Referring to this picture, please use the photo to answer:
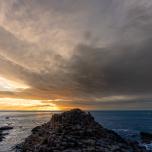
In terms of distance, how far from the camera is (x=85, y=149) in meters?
41.2

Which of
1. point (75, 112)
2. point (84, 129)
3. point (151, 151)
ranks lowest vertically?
point (151, 151)

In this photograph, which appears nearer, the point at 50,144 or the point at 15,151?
the point at 50,144

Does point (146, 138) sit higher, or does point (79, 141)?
point (146, 138)

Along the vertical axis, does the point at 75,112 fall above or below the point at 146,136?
above

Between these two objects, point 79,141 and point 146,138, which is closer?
point 79,141

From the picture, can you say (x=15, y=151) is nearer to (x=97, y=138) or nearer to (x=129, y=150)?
(x=97, y=138)

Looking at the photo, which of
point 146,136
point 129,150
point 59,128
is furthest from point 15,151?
point 146,136

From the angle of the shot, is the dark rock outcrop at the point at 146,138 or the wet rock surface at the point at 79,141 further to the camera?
the dark rock outcrop at the point at 146,138

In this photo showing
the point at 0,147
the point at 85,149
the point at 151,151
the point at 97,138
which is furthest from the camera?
the point at 0,147

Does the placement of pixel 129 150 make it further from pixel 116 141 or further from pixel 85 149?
pixel 85 149

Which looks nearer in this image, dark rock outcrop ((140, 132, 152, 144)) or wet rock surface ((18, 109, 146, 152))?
wet rock surface ((18, 109, 146, 152))

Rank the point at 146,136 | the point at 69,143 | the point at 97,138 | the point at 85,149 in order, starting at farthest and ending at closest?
the point at 146,136, the point at 97,138, the point at 69,143, the point at 85,149

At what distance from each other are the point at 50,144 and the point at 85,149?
715cm

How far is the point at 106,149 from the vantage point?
4228 centimetres
